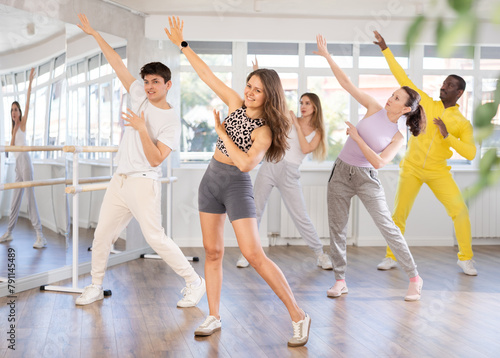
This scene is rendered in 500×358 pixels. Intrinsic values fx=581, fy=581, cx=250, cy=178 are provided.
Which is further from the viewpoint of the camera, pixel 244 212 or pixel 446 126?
pixel 446 126

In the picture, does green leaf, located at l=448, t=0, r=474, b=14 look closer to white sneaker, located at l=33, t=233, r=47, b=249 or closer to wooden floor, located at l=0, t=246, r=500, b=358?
wooden floor, located at l=0, t=246, r=500, b=358

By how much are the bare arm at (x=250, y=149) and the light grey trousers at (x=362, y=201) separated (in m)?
1.20

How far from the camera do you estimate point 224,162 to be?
2.79m

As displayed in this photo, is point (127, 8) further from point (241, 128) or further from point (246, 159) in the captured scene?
point (246, 159)

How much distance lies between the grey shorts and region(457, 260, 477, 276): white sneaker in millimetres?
2649

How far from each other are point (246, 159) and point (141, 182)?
3.63 ft

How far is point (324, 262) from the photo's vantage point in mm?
4863

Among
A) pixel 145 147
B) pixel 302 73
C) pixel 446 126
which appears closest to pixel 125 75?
pixel 145 147

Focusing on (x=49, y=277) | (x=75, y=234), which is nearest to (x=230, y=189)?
(x=75, y=234)

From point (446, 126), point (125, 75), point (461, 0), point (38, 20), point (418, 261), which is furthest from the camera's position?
point (418, 261)

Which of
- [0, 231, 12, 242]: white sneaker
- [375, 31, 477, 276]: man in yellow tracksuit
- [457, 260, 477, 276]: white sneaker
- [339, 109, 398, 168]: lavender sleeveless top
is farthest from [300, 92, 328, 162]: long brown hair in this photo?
[0, 231, 12, 242]: white sneaker

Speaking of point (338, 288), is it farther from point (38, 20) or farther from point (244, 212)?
point (38, 20)

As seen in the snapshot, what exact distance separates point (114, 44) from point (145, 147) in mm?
2019

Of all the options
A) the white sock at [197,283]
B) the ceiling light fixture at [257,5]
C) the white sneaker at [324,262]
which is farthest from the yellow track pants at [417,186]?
the ceiling light fixture at [257,5]
